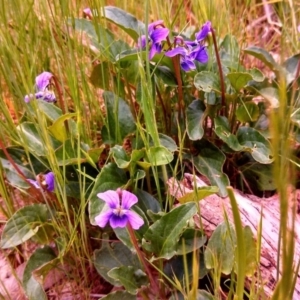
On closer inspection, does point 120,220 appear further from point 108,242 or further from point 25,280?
point 25,280

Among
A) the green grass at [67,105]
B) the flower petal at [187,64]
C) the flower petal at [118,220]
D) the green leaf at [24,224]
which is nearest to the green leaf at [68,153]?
the green grass at [67,105]

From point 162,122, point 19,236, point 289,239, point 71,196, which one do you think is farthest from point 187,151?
point 289,239

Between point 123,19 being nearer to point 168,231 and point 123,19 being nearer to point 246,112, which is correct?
point 246,112

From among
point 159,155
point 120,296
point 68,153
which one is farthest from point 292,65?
point 120,296

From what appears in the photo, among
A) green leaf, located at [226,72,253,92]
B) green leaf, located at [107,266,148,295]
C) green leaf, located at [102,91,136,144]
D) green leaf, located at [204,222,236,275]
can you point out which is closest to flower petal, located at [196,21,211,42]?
green leaf, located at [226,72,253,92]

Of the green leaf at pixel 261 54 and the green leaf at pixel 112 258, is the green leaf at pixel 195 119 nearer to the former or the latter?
the green leaf at pixel 261 54
